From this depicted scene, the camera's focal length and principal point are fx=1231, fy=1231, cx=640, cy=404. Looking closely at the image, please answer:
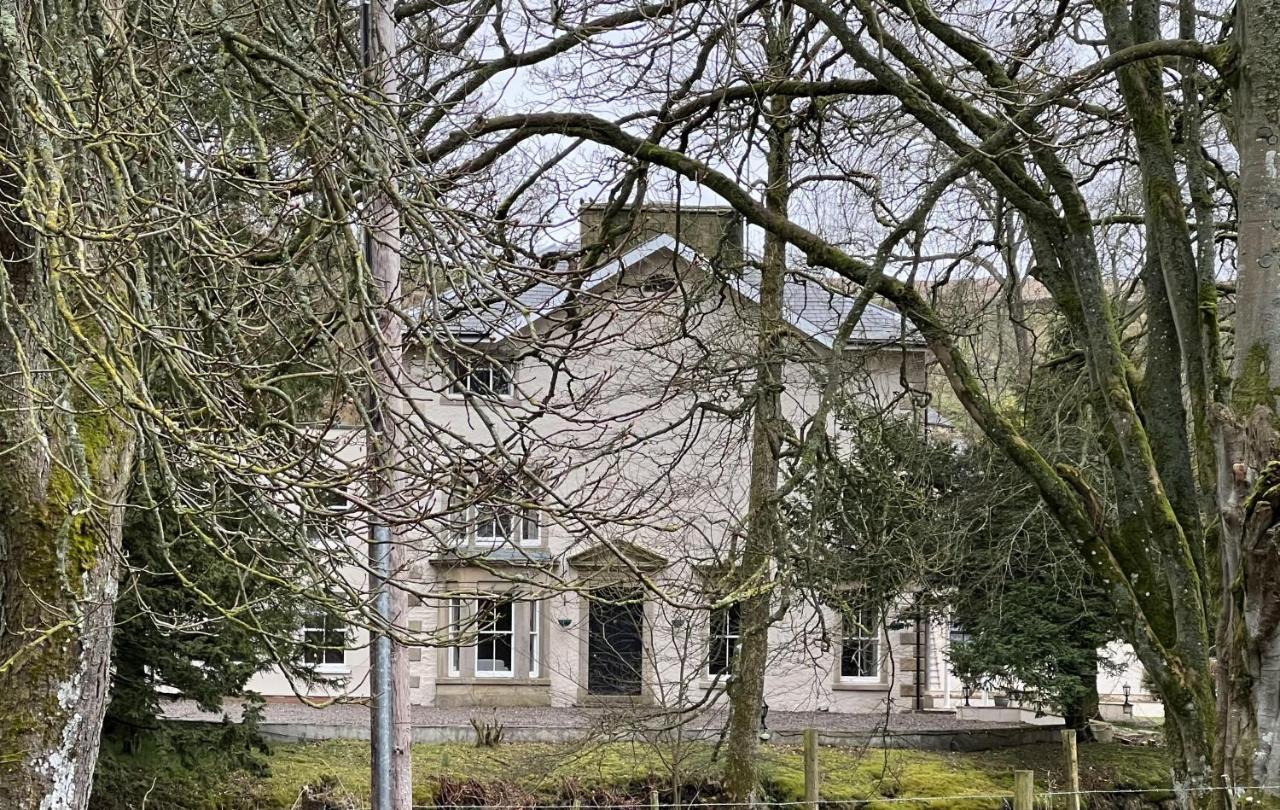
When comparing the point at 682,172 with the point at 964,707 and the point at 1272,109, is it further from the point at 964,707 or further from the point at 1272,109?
the point at 964,707

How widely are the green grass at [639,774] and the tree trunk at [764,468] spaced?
0.65m

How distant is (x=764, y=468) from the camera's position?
13336mm

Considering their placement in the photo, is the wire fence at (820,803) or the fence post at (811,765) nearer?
the wire fence at (820,803)

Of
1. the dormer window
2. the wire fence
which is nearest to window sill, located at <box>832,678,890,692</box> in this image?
the wire fence

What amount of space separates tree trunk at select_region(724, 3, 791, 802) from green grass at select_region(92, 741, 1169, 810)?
25.6 inches

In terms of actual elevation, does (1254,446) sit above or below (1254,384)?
below

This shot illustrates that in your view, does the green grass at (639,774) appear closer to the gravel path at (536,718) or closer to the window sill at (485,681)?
the gravel path at (536,718)

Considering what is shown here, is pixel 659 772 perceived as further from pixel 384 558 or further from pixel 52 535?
pixel 52 535

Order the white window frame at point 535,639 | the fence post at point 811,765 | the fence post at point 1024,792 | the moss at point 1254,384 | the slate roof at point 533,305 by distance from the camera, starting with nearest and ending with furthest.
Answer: the slate roof at point 533,305
the moss at point 1254,384
the fence post at point 1024,792
the fence post at point 811,765
the white window frame at point 535,639

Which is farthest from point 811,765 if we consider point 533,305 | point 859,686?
point 859,686

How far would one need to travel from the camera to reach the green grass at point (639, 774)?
13383 mm

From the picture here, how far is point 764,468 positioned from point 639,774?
4.34m

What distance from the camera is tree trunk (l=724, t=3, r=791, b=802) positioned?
8820mm

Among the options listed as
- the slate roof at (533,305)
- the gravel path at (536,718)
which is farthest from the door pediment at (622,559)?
the gravel path at (536,718)
